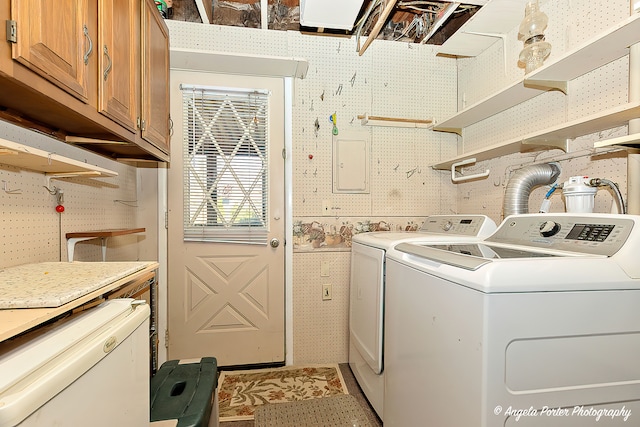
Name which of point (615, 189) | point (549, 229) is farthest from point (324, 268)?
point (615, 189)

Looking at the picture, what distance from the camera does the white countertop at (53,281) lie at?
28.8 inches

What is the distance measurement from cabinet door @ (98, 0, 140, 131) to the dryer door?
54.8 inches

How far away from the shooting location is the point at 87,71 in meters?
1.09

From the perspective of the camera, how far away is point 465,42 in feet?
7.02

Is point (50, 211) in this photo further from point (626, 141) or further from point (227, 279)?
point (626, 141)

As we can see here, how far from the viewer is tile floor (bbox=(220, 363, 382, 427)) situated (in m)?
1.77

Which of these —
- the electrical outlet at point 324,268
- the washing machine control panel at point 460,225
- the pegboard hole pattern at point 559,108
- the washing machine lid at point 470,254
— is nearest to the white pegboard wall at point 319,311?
the electrical outlet at point 324,268

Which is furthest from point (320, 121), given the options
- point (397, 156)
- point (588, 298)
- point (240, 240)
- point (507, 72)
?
point (588, 298)

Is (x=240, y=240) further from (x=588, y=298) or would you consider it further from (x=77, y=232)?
(x=588, y=298)

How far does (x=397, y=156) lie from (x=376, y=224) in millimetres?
585

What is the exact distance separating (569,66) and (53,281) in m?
2.18

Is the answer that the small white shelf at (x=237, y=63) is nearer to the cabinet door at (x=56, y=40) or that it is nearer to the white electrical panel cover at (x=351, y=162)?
the white electrical panel cover at (x=351, y=162)

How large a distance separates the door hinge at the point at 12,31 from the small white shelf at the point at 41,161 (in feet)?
0.86

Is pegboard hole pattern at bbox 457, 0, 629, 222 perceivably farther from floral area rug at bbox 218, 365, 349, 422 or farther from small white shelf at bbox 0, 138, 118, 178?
small white shelf at bbox 0, 138, 118, 178
